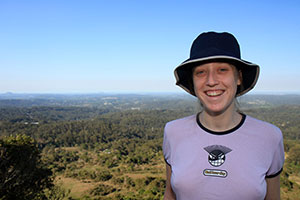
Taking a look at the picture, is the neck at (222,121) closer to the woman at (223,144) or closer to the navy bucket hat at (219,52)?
the woman at (223,144)

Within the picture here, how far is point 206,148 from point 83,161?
39.4m

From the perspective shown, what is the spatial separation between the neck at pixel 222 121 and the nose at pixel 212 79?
27 cm

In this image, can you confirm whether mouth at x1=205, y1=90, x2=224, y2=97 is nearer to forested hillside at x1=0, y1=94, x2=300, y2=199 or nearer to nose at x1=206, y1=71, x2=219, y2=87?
nose at x1=206, y1=71, x2=219, y2=87

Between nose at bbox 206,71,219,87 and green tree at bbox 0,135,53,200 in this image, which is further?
green tree at bbox 0,135,53,200

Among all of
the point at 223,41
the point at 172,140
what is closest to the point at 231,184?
the point at 172,140

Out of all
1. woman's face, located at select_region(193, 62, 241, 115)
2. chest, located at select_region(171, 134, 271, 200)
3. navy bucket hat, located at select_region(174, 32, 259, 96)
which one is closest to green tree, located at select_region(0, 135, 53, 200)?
chest, located at select_region(171, 134, 271, 200)

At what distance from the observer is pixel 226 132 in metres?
1.44

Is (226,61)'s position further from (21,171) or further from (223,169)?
(21,171)

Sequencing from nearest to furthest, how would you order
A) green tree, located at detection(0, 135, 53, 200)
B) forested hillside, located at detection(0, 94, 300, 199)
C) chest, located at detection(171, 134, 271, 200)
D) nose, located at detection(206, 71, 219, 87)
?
chest, located at detection(171, 134, 271, 200)
nose, located at detection(206, 71, 219, 87)
green tree, located at detection(0, 135, 53, 200)
forested hillside, located at detection(0, 94, 300, 199)

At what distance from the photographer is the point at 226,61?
4.51 ft

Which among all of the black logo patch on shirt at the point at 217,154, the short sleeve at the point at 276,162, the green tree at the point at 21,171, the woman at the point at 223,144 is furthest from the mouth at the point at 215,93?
the green tree at the point at 21,171

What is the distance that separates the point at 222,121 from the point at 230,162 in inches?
12.3

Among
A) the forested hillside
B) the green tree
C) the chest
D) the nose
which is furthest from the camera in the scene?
the forested hillside

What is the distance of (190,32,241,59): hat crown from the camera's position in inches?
52.3
